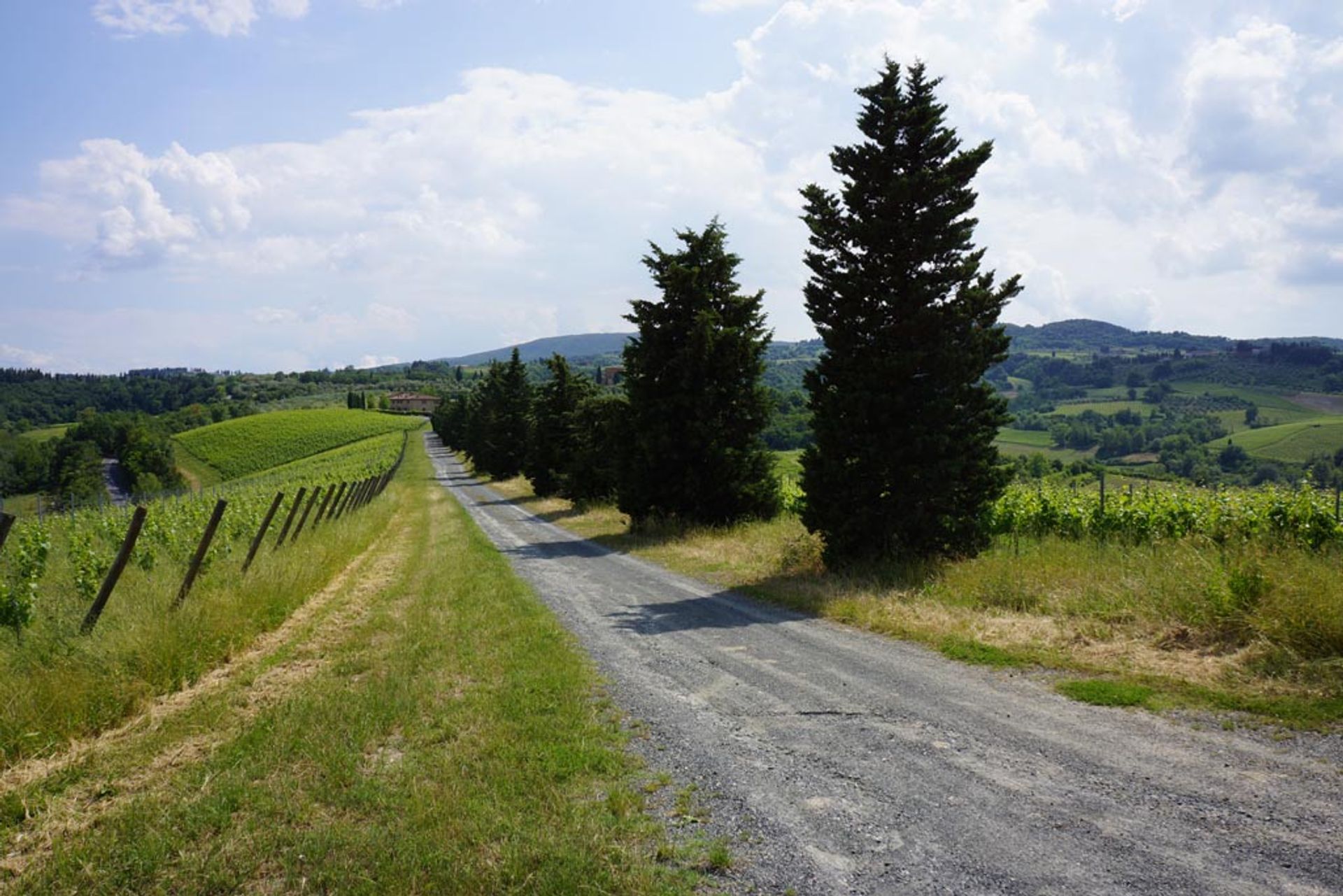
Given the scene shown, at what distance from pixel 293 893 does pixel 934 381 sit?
12610 millimetres

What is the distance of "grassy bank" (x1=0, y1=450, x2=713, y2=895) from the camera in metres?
4.13

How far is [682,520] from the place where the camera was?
23391 millimetres

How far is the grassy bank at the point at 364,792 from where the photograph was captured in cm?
413

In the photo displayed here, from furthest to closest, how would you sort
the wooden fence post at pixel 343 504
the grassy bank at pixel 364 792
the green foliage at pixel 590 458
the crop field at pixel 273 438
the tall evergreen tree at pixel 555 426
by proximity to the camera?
the crop field at pixel 273 438 → the tall evergreen tree at pixel 555 426 → the green foliage at pixel 590 458 → the wooden fence post at pixel 343 504 → the grassy bank at pixel 364 792

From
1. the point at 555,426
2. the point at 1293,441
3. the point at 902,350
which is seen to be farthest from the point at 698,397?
the point at 1293,441

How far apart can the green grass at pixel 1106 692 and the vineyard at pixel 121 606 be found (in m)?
8.73

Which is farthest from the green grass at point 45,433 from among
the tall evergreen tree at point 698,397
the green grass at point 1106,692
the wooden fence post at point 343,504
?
the green grass at point 1106,692

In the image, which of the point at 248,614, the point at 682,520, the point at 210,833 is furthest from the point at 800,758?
the point at 682,520

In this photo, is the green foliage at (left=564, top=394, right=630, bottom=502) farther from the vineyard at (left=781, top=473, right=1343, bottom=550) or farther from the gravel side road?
the gravel side road

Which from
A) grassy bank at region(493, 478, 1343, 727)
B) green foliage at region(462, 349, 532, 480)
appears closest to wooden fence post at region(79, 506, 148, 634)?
grassy bank at region(493, 478, 1343, 727)

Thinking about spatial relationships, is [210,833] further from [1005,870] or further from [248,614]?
[248,614]

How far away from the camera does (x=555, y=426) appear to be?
39969 mm

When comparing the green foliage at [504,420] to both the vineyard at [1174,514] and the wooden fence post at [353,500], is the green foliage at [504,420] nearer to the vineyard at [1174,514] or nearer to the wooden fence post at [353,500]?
the wooden fence post at [353,500]

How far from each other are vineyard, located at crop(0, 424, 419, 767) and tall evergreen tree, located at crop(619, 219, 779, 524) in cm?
1010
